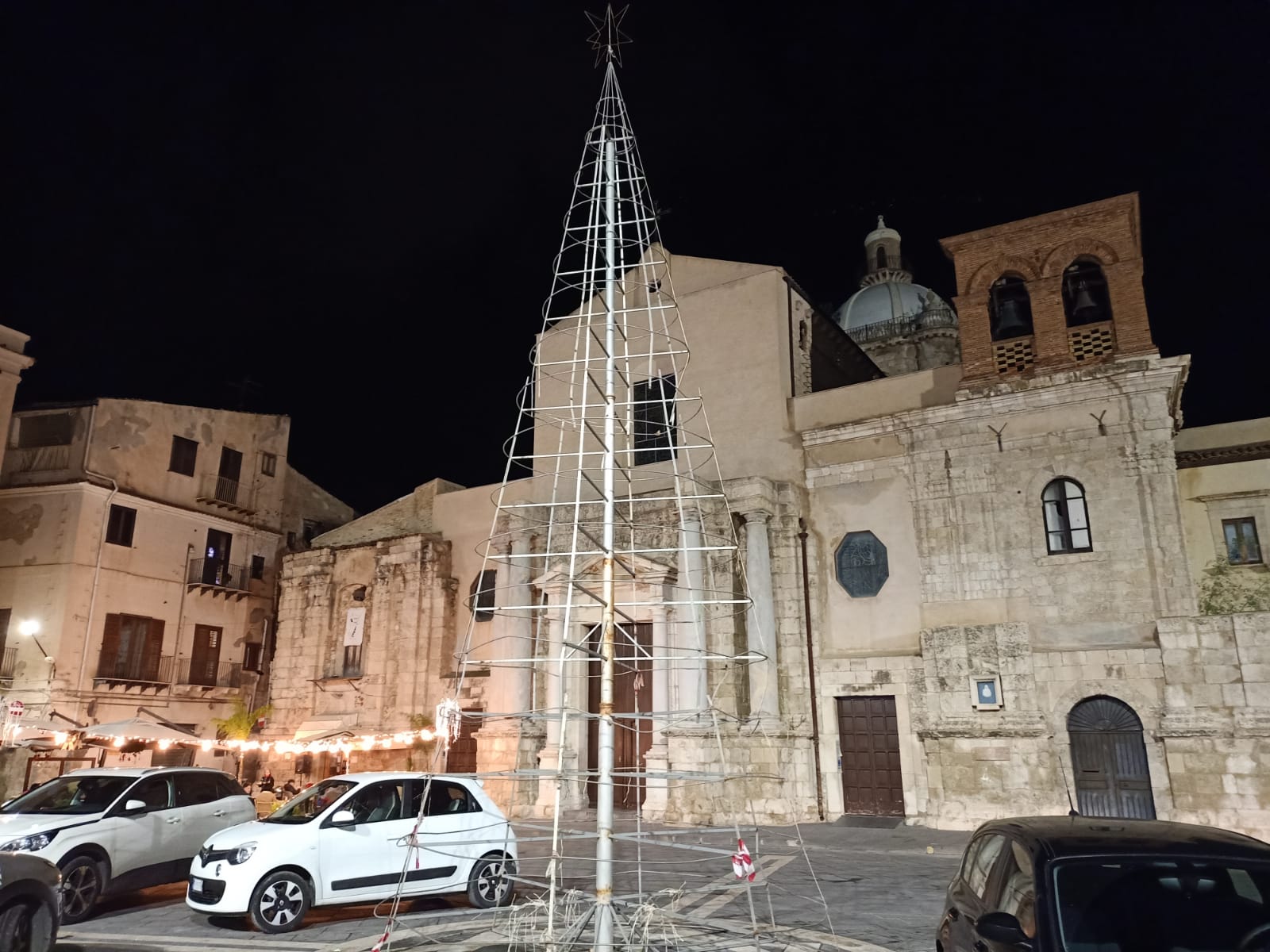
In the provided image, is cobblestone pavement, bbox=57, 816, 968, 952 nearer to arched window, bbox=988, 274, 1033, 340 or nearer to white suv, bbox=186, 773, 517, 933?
white suv, bbox=186, 773, 517, 933

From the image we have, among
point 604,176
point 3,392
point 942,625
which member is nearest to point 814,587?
point 942,625

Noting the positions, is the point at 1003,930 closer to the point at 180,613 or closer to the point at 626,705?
the point at 626,705

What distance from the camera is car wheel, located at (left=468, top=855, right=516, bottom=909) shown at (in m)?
10.3

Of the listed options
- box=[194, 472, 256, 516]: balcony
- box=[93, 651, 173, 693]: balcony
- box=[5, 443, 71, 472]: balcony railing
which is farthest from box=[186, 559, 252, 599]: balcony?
box=[5, 443, 71, 472]: balcony railing

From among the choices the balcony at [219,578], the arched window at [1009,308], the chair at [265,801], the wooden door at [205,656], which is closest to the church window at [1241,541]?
the arched window at [1009,308]

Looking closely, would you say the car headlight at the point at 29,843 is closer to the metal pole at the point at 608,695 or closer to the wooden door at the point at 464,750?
the metal pole at the point at 608,695

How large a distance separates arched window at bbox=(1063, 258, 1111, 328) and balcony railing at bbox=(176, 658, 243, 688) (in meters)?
26.7

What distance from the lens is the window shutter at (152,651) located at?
27141 mm

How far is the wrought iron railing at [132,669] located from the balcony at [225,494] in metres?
5.15

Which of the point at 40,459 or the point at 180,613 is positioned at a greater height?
the point at 40,459

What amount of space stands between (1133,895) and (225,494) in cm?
3052

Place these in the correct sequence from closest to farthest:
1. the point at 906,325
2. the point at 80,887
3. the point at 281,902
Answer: the point at 281,902
the point at 80,887
the point at 906,325

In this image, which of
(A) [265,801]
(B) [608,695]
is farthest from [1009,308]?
(A) [265,801]

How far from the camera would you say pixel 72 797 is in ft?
37.1
